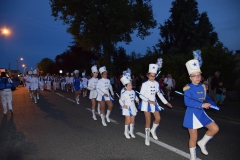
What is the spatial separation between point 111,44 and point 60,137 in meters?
20.5

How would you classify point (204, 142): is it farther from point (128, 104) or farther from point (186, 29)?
point (186, 29)

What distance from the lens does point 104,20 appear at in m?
24.7

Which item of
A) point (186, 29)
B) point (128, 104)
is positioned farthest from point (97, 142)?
point (186, 29)

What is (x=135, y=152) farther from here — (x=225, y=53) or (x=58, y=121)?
(x=225, y=53)

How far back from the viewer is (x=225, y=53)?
15188 mm

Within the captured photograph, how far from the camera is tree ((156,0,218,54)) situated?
3250cm

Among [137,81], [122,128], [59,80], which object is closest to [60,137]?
[122,128]

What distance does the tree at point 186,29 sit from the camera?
107 feet

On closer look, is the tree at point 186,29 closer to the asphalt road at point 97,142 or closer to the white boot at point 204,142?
the asphalt road at point 97,142

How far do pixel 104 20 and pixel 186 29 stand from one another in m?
13.4

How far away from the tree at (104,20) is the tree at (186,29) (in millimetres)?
7655

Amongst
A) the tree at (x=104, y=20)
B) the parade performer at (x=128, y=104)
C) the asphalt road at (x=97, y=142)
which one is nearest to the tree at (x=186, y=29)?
the tree at (x=104, y=20)

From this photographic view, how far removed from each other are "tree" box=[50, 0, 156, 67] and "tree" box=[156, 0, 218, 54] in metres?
7.65

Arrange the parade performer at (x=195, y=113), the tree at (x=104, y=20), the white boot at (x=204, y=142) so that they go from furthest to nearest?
the tree at (x=104, y=20) → the white boot at (x=204, y=142) → the parade performer at (x=195, y=113)
